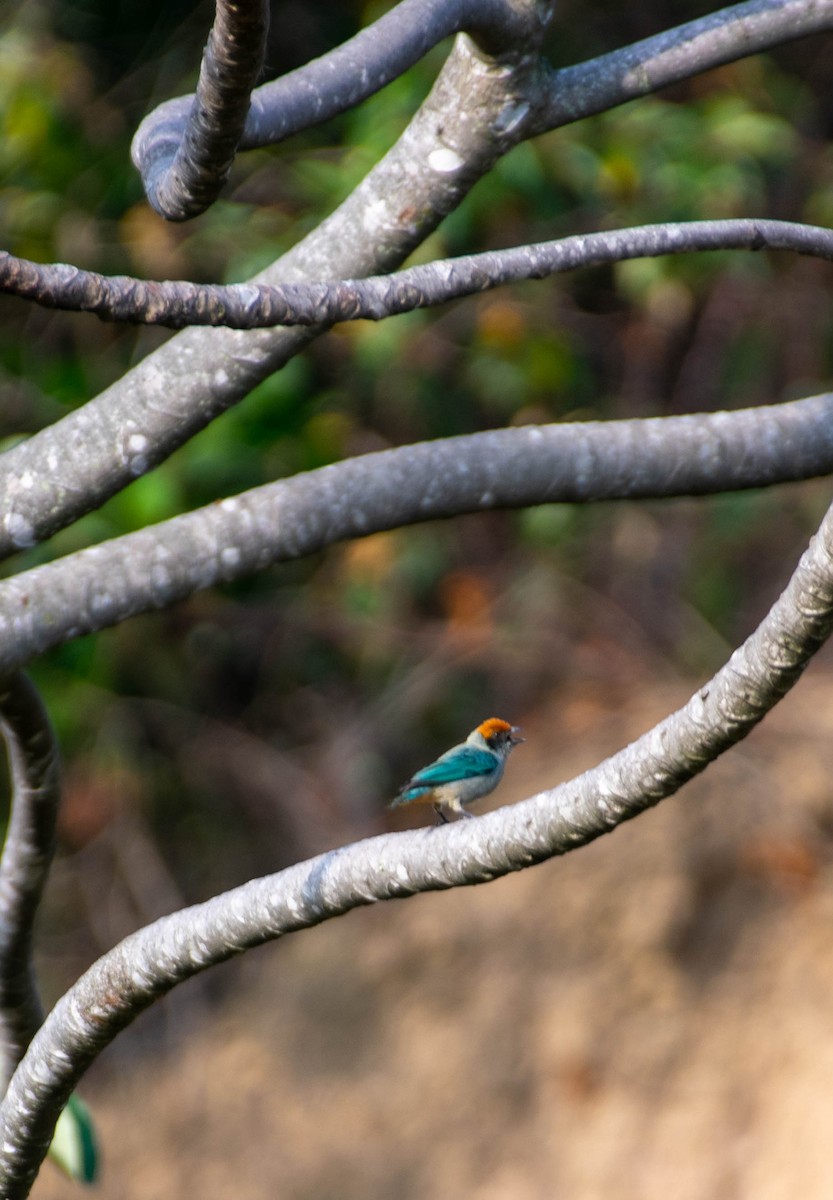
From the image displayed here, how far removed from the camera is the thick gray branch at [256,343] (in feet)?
9.17

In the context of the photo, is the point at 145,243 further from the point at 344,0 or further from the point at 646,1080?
the point at 646,1080

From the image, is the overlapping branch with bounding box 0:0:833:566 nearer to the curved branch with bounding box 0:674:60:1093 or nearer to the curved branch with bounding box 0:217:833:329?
the curved branch with bounding box 0:674:60:1093

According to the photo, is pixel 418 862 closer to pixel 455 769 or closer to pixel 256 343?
pixel 455 769

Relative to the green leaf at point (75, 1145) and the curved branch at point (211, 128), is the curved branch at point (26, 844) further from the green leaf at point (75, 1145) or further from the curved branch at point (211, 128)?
the curved branch at point (211, 128)

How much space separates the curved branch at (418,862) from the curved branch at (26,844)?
516 mm

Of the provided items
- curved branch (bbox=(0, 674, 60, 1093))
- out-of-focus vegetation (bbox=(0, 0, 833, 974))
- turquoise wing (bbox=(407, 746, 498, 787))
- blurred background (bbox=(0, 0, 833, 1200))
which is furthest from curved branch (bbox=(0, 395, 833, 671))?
out-of-focus vegetation (bbox=(0, 0, 833, 974))

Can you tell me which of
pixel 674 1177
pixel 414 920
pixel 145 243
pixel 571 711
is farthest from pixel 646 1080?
pixel 145 243

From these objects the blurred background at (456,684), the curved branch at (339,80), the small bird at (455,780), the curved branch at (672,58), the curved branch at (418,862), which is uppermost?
the curved branch at (339,80)

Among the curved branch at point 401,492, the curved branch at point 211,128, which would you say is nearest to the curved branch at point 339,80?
the curved branch at point 211,128

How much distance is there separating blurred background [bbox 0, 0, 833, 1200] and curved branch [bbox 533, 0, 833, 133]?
2619 millimetres

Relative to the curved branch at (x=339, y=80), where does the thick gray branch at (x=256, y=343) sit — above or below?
below

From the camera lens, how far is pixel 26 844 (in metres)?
2.88

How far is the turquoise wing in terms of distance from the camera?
287 cm

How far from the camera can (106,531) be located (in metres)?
5.42
